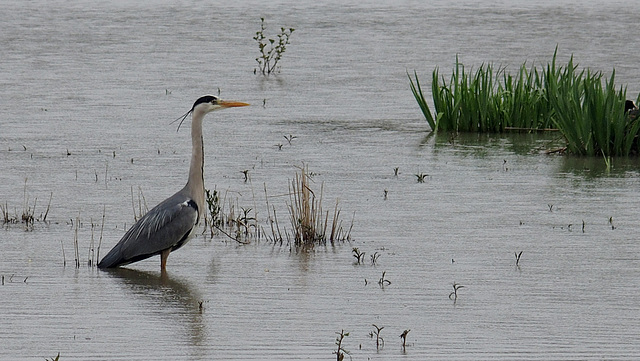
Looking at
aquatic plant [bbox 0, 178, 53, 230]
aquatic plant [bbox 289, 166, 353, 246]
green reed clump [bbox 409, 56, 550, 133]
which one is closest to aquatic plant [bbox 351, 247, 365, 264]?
aquatic plant [bbox 289, 166, 353, 246]

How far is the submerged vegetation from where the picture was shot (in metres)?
12.4

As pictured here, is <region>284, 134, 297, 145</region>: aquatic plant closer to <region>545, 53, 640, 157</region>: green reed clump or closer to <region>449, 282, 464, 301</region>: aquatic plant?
<region>545, 53, 640, 157</region>: green reed clump

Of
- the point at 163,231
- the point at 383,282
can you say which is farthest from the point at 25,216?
the point at 383,282

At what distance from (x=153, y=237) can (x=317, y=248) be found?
1.34m

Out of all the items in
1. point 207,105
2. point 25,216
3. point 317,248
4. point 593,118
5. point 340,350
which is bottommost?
point 340,350

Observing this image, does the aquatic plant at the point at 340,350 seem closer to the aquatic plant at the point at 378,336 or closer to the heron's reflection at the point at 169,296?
the aquatic plant at the point at 378,336

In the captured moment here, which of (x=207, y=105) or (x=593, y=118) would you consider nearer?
(x=207, y=105)

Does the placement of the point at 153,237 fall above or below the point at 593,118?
below

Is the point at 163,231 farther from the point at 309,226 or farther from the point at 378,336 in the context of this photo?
the point at 378,336

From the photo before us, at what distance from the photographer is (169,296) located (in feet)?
24.3

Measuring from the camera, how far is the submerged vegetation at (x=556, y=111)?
40.8ft

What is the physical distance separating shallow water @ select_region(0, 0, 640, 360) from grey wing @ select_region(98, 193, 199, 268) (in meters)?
0.17

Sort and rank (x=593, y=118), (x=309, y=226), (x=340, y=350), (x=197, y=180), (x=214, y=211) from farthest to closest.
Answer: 1. (x=593, y=118)
2. (x=214, y=211)
3. (x=309, y=226)
4. (x=197, y=180)
5. (x=340, y=350)

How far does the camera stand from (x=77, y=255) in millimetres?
8117
